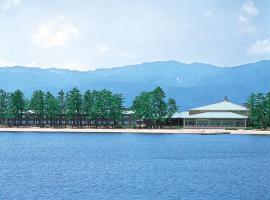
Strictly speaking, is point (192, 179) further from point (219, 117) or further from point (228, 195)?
point (219, 117)

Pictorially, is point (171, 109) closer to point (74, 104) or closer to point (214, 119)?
point (214, 119)

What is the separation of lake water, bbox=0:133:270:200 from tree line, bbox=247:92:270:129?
6056 cm

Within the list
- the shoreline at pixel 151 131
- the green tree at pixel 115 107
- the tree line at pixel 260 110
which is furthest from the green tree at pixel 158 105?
the tree line at pixel 260 110

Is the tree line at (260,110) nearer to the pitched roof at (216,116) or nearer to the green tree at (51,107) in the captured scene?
the pitched roof at (216,116)

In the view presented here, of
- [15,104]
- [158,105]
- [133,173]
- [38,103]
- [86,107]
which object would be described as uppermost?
[38,103]

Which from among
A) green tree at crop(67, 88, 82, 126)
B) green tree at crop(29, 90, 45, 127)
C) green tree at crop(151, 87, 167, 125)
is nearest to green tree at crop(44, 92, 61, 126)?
green tree at crop(29, 90, 45, 127)

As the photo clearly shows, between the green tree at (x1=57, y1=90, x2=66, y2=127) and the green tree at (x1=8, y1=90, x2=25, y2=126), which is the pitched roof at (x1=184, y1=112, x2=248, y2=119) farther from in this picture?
the green tree at (x1=8, y1=90, x2=25, y2=126)

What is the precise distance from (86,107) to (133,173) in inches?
4472

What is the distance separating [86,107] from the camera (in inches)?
7087

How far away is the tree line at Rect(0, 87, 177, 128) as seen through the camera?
563ft

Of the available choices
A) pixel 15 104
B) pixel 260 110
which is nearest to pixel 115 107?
pixel 15 104

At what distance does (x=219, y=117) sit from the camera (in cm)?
17988

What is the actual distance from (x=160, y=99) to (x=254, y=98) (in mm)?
29153

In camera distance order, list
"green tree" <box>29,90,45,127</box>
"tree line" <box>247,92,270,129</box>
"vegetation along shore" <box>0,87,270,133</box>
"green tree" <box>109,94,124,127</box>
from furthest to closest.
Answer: "green tree" <box>29,90,45,127</box>
"green tree" <box>109,94,124,127</box>
"vegetation along shore" <box>0,87,270,133</box>
"tree line" <box>247,92,270,129</box>
